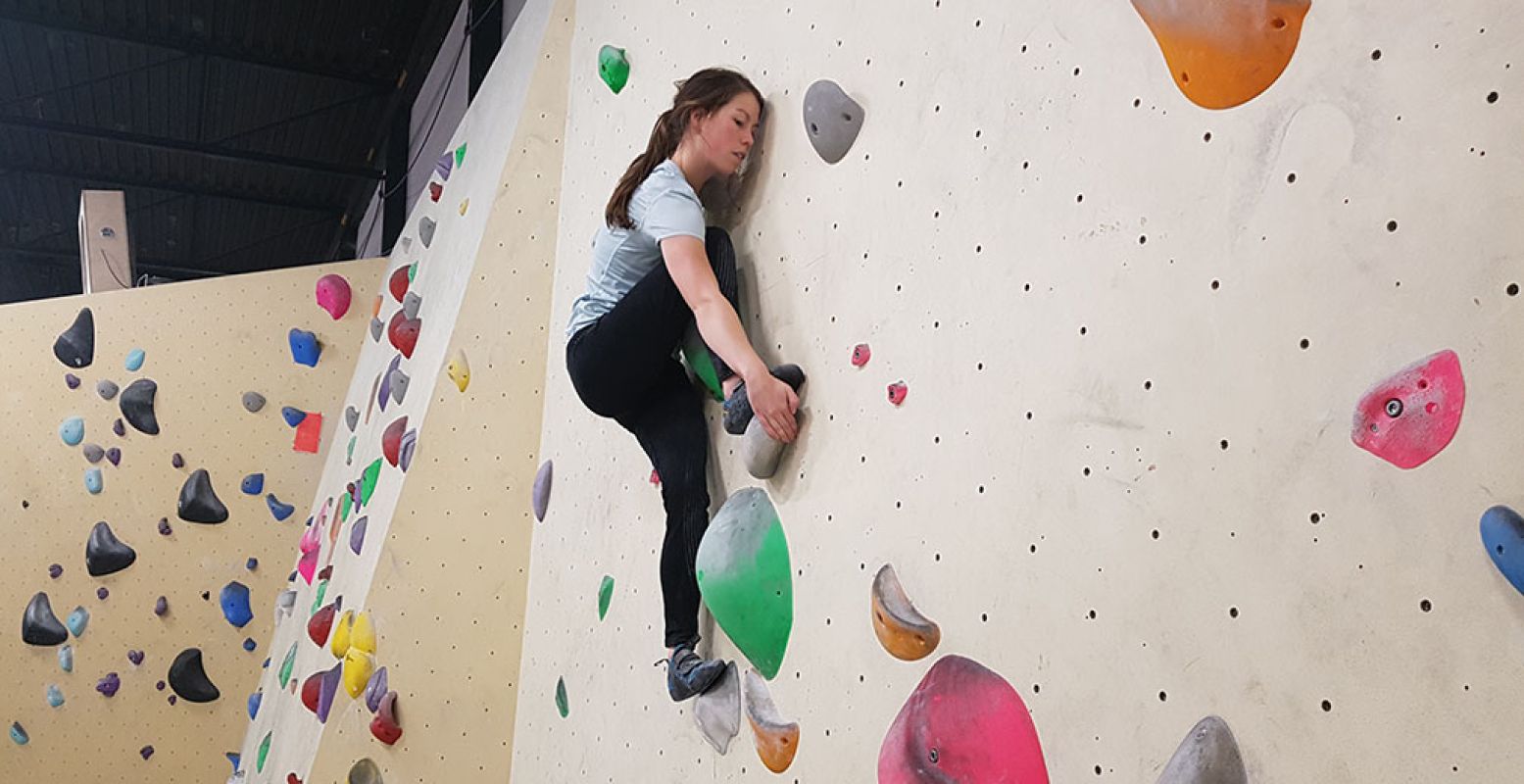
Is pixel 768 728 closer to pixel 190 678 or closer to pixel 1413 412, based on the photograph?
pixel 1413 412

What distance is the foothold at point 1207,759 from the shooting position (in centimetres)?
101

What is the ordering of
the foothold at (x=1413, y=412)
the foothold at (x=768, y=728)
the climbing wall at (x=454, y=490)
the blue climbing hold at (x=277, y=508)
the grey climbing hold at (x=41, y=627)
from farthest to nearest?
1. the blue climbing hold at (x=277, y=508)
2. the grey climbing hold at (x=41, y=627)
3. the climbing wall at (x=454, y=490)
4. the foothold at (x=768, y=728)
5. the foothold at (x=1413, y=412)

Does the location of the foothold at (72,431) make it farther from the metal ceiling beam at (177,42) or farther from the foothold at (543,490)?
the metal ceiling beam at (177,42)

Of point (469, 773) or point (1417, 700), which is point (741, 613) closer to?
point (1417, 700)

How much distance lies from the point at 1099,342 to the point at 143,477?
3907mm

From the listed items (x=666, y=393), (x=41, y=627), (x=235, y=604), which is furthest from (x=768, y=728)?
(x=41, y=627)

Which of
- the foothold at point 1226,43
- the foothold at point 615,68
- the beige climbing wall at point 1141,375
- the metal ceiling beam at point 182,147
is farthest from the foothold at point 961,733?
the metal ceiling beam at point 182,147

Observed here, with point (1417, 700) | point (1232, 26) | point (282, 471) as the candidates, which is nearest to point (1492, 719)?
point (1417, 700)

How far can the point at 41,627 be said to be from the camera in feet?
13.7

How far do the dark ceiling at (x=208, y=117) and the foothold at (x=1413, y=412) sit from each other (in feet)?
20.7

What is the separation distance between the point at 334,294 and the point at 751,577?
3.21 metres

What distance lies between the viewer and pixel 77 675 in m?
4.18

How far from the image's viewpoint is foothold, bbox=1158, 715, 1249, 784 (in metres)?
1.01

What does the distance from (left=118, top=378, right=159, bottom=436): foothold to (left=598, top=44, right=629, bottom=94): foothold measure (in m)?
2.66
